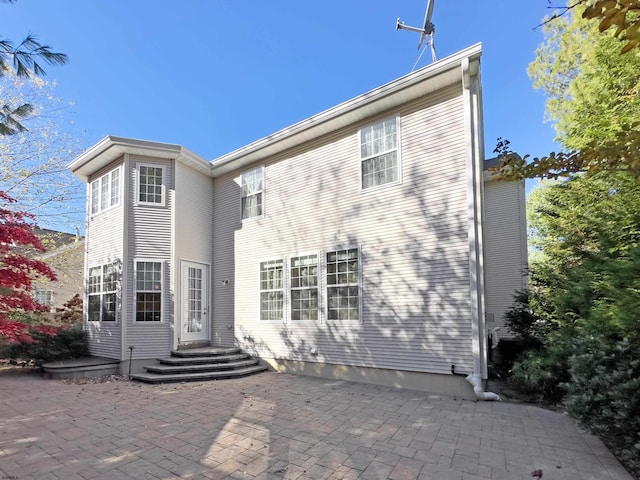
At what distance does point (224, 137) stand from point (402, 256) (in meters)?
11.7

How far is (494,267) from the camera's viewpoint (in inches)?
427

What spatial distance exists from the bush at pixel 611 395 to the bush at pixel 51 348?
1067cm

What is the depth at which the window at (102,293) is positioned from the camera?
9.04 m

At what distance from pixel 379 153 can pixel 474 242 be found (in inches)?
110

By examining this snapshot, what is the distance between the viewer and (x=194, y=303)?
31.4ft

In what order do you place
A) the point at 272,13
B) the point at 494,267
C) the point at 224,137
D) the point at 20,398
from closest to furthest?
the point at 20,398 < the point at 272,13 < the point at 494,267 < the point at 224,137

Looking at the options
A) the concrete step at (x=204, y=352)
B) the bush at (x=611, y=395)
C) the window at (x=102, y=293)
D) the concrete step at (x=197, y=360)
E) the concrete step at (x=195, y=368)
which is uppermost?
the window at (x=102, y=293)

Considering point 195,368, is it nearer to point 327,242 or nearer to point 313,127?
point 327,242

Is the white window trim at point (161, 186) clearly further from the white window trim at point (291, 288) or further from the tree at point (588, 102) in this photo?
the tree at point (588, 102)

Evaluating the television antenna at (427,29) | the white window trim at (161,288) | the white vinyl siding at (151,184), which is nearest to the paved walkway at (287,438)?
the white window trim at (161,288)

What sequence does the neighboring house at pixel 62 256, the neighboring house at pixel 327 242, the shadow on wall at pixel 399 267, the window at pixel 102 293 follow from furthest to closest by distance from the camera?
1. the neighboring house at pixel 62 256
2. the window at pixel 102 293
3. the neighboring house at pixel 327 242
4. the shadow on wall at pixel 399 267

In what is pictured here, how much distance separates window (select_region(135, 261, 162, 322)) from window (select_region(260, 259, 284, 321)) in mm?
2578

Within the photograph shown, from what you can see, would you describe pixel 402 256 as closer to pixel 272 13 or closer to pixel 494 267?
pixel 494 267

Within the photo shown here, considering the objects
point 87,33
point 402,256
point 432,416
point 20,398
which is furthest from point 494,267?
point 87,33
